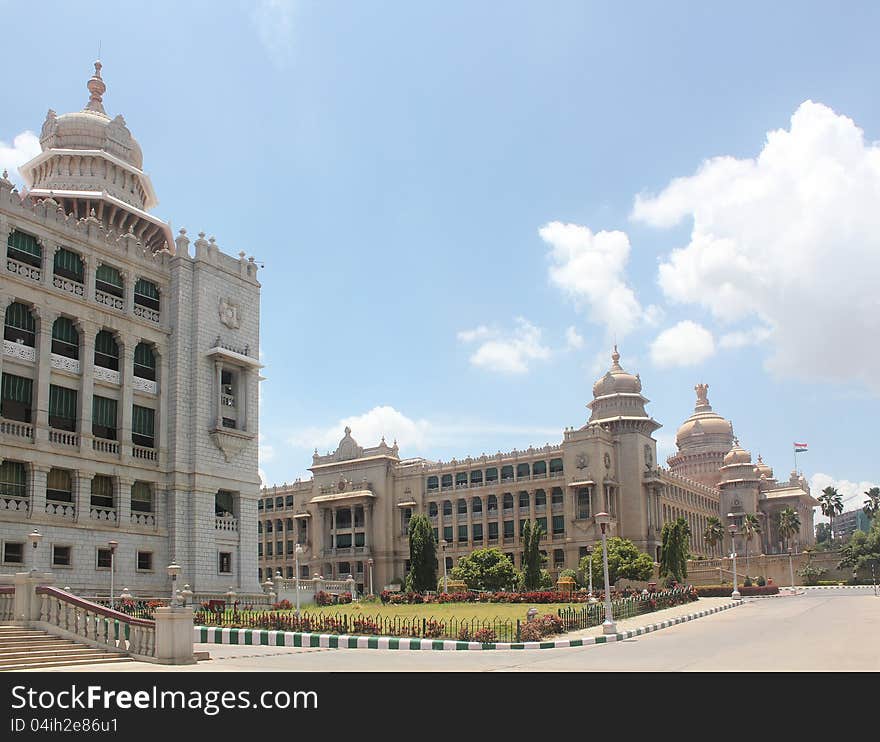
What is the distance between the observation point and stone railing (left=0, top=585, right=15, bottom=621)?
925 inches

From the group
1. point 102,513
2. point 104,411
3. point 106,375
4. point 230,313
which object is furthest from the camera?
point 230,313

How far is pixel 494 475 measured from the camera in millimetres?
97125

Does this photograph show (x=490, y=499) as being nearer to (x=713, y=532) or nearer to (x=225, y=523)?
(x=713, y=532)

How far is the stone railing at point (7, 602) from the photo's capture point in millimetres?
23484

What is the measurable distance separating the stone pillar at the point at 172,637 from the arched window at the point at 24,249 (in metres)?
24.4

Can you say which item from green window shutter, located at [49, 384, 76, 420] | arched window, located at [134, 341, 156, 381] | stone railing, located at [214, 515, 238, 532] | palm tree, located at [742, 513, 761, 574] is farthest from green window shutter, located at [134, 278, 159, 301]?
palm tree, located at [742, 513, 761, 574]

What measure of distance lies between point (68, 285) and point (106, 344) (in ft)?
11.6

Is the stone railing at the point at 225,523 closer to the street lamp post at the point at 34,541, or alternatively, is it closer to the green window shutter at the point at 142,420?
the green window shutter at the point at 142,420

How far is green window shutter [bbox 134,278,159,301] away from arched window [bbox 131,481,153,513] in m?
9.83

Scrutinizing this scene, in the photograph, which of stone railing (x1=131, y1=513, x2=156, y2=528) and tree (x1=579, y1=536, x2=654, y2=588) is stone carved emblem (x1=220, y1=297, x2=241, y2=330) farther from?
tree (x1=579, y1=536, x2=654, y2=588)

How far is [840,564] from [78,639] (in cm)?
9252

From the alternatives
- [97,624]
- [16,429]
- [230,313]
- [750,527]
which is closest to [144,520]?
[16,429]

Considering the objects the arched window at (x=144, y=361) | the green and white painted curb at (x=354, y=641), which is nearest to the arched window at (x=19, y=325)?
the arched window at (x=144, y=361)
